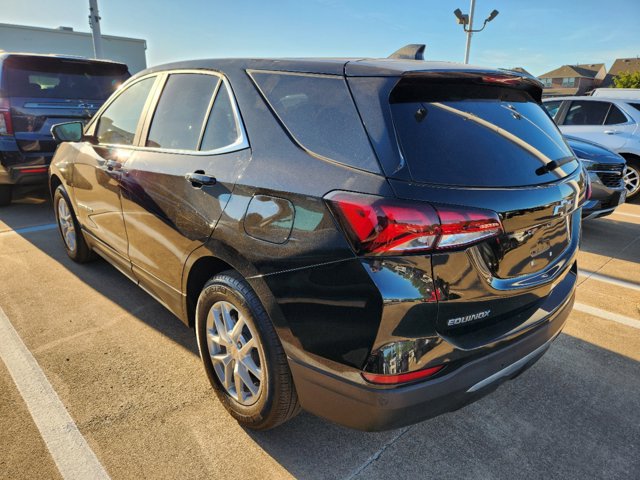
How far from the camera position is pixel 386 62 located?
1950 mm

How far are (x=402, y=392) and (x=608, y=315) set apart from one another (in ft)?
8.97

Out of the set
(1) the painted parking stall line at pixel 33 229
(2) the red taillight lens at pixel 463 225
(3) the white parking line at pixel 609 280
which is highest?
(2) the red taillight lens at pixel 463 225

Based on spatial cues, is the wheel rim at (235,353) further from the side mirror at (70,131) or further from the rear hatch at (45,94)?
the rear hatch at (45,94)

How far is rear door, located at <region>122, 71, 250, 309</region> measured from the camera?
2.16m

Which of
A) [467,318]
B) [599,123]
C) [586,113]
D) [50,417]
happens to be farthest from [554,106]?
[50,417]

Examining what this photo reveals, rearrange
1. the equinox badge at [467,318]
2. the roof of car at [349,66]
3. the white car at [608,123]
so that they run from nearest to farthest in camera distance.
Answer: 1. the equinox badge at [467,318]
2. the roof of car at [349,66]
3. the white car at [608,123]

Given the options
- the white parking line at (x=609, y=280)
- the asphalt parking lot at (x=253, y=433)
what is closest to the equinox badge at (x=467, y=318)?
the asphalt parking lot at (x=253, y=433)

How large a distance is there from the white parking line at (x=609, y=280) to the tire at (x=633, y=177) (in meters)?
4.38

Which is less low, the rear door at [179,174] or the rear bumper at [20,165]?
the rear door at [179,174]

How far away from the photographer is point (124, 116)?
3215 millimetres

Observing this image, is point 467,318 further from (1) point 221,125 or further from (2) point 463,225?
(1) point 221,125

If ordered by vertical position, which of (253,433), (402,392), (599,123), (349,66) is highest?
(349,66)

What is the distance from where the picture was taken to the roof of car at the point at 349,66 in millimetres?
1786

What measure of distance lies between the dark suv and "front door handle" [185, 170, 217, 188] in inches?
171
